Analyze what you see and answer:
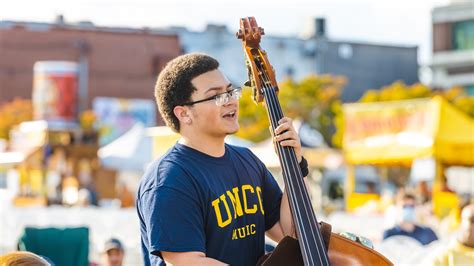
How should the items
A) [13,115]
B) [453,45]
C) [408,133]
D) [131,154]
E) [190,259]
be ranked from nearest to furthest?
[190,259] → [408,133] → [131,154] → [13,115] → [453,45]

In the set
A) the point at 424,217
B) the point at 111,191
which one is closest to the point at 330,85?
the point at 111,191

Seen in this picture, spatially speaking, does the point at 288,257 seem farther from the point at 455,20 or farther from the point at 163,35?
the point at 455,20

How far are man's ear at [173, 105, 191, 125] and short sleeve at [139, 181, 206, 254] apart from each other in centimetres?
30

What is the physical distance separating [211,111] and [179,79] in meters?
0.16

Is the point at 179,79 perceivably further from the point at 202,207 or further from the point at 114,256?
the point at 114,256

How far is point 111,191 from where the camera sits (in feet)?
144

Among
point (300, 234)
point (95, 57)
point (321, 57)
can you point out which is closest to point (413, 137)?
point (300, 234)

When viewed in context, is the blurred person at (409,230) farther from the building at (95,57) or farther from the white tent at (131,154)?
the building at (95,57)

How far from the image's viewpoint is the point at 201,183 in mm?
4078

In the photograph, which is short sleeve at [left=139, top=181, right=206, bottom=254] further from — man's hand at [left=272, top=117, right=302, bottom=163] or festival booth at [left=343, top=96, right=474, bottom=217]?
festival booth at [left=343, top=96, right=474, bottom=217]

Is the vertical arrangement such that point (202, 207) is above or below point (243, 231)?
above

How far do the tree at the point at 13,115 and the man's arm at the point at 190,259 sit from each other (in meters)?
56.5

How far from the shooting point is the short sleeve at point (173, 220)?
12.9 ft

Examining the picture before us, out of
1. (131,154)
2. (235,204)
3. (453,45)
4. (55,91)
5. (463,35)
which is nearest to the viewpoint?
(235,204)
